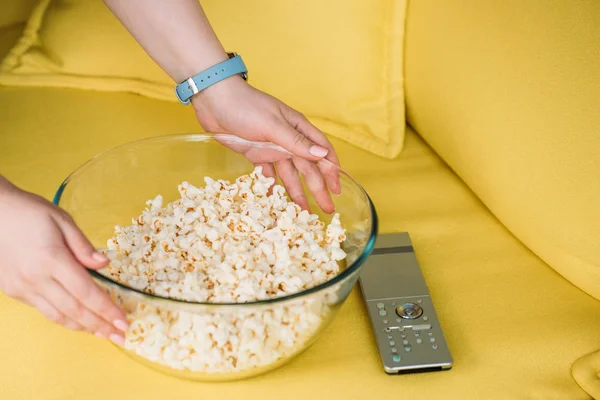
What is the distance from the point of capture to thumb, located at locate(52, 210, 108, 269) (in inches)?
28.5

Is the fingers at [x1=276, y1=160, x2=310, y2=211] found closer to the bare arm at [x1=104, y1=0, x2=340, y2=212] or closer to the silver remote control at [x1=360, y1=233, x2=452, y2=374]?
the bare arm at [x1=104, y1=0, x2=340, y2=212]

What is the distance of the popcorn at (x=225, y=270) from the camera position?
78 centimetres

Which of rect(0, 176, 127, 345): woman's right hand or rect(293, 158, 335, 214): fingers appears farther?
rect(293, 158, 335, 214): fingers

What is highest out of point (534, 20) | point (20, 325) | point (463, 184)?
point (534, 20)

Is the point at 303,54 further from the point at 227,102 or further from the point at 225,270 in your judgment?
the point at 225,270

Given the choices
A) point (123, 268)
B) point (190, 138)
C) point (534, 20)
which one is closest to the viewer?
point (123, 268)

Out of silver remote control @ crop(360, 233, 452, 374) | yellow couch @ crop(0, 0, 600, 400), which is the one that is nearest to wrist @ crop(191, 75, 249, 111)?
yellow couch @ crop(0, 0, 600, 400)

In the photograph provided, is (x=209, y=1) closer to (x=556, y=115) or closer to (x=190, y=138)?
(x=190, y=138)

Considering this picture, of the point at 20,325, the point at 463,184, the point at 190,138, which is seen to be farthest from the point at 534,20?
the point at 20,325

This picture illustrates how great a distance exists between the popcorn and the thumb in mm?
60

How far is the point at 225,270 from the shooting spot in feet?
2.79

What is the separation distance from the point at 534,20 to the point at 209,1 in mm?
628

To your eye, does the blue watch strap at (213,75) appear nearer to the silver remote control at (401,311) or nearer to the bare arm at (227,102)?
the bare arm at (227,102)

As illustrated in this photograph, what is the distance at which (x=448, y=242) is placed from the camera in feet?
3.62
